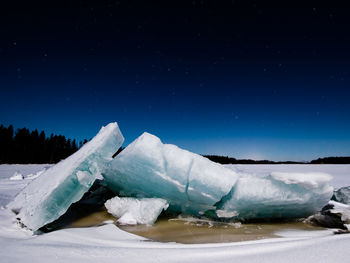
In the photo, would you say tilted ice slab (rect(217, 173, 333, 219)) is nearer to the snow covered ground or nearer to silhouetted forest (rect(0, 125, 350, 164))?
the snow covered ground

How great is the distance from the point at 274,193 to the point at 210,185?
80 centimetres

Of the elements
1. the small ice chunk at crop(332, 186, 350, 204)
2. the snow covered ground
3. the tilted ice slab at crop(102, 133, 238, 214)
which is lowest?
the snow covered ground

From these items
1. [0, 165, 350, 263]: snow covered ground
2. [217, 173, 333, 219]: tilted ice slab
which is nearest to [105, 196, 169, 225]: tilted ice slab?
[217, 173, 333, 219]: tilted ice slab

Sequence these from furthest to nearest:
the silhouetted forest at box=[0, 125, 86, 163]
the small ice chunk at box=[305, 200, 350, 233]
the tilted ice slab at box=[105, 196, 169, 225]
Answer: the silhouetted forest at box=[0, 125, 86, 163] → the tilted ice slab at box=[105, 196, 169, 225] → the small ice chunk at box=[305, 200, 350, 233]

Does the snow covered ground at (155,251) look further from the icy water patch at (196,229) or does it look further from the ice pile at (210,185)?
the ice pile at (210,185)

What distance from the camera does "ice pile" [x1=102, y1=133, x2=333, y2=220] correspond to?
2.85 metres

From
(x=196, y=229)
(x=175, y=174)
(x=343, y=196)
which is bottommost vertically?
(x=196, y=229)

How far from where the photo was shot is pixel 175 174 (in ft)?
9.45

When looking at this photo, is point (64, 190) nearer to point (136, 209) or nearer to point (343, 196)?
point (136, 209)

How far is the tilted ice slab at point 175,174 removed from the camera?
284 cm

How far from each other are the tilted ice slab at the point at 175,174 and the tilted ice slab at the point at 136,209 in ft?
0.57

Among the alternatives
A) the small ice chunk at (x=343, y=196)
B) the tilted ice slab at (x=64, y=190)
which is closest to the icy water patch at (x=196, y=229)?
the tilted ice slab at (x=64, y=190)

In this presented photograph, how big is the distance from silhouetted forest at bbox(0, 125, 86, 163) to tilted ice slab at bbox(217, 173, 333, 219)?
3431cm

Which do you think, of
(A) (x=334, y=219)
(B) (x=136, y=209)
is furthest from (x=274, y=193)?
(B) (x=136, y=209)
